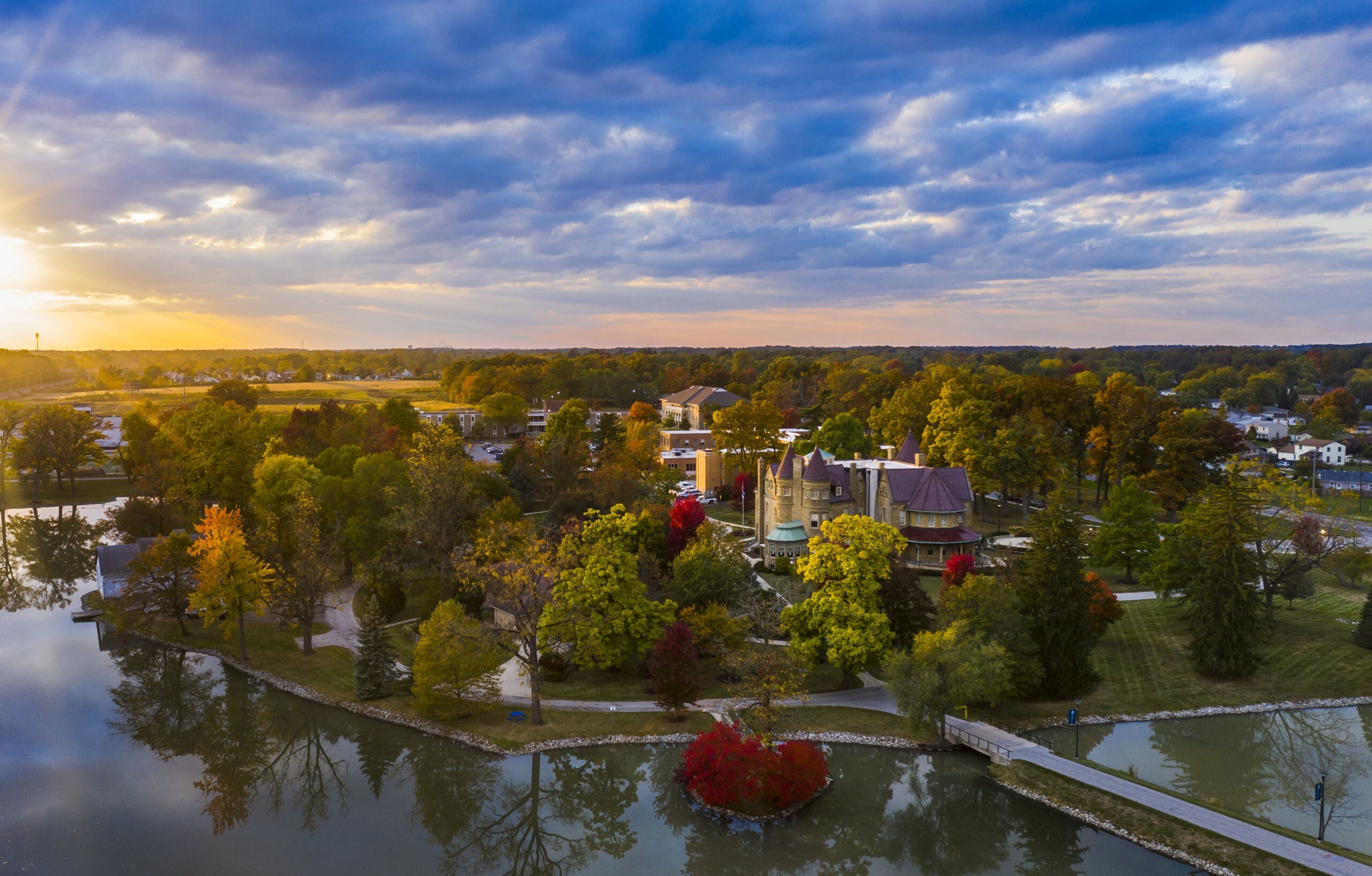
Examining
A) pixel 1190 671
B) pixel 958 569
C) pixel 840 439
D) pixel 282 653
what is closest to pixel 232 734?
pixel 282 653

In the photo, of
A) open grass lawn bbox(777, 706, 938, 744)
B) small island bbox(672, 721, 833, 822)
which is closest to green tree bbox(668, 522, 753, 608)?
open grass lawn bbox(777, 706, 938, 744)

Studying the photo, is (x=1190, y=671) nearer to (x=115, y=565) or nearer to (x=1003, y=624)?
(x=1003, y=624)

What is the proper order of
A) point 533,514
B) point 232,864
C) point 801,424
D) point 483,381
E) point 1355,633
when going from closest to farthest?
point 232,864 < point 1355,633 < point 533,514 < point 801,424 < point 483,381

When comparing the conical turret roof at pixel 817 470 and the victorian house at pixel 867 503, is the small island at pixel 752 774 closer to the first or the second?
the victorian house at pixel 867 503

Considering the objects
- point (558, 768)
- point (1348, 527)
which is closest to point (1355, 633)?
point (1348, 527)

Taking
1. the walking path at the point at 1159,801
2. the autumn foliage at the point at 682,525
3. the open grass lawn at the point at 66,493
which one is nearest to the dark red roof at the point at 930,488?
the autumn foliage at the point at 682,525

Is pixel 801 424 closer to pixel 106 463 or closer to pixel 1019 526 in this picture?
pixel 1019 526
